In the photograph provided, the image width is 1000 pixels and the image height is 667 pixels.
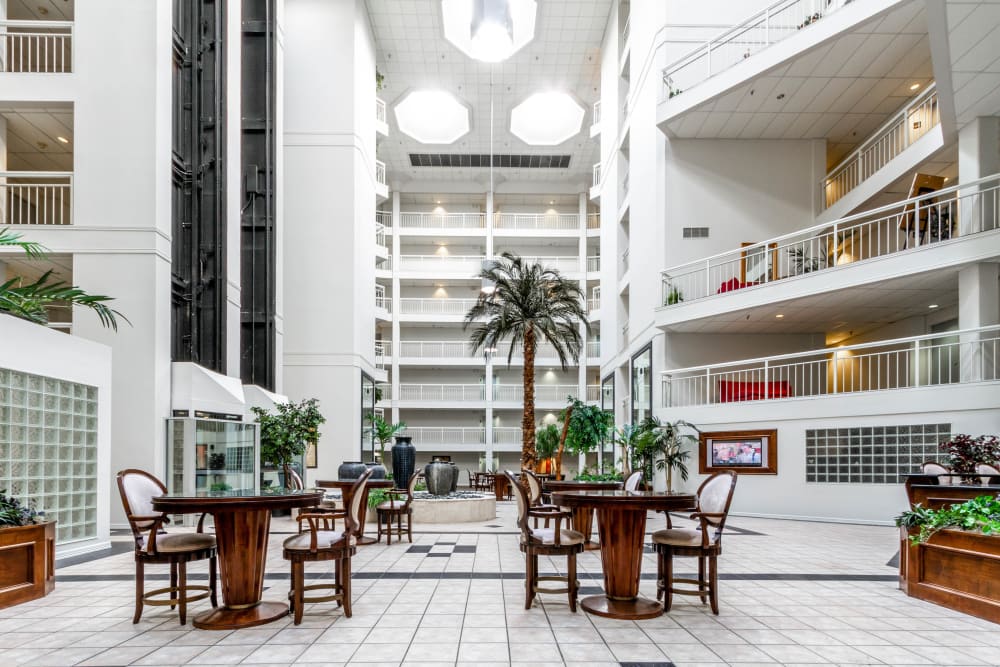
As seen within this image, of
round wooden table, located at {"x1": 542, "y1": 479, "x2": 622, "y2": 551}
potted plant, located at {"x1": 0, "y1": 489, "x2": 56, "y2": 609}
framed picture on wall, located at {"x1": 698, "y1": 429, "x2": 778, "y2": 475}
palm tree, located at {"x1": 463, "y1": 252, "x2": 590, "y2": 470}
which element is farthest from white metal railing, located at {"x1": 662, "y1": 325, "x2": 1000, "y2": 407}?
potted plant, located at {"x1": 0, "y1": 489, "x2": 56, "y2": 609}

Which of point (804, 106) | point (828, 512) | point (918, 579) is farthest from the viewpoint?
point (804, 106)

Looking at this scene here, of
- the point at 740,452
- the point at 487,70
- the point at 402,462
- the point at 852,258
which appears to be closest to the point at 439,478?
the point at 402,462

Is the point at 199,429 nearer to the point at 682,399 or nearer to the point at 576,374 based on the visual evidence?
the point at 682,399

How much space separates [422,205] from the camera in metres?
33.7

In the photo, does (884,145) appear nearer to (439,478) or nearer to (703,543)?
(439,478)

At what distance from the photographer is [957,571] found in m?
5.79

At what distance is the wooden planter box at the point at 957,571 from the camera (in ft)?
17.7

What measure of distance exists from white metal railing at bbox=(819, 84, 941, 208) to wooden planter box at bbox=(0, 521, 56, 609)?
15.0 meters

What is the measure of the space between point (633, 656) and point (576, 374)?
2817 cm

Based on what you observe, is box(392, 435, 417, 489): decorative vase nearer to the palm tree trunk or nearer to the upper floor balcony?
the palm tree trunk

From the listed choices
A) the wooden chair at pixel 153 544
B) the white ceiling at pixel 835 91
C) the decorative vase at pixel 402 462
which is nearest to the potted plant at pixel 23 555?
the wooden chair at pixel 153 544

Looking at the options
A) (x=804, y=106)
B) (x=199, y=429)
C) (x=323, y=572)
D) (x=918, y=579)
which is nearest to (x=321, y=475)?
(x=199, y=429)

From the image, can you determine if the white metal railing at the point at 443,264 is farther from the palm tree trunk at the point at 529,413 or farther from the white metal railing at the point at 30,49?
the white metal railing at the point at 30,49

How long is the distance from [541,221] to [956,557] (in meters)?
28.5
